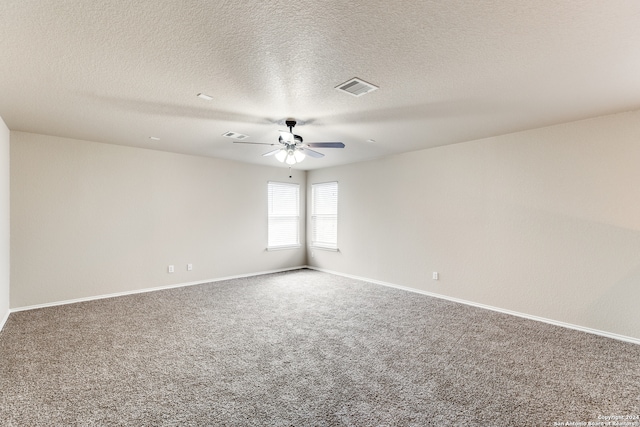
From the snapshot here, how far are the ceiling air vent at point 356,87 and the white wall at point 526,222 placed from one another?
8.47 ft

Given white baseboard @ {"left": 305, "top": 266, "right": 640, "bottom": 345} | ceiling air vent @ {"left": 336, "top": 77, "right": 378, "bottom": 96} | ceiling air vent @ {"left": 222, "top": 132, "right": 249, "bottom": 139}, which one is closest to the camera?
ceiling air vent @ {"left": 336, "top": 77, "right": 378, "bottom": 96}

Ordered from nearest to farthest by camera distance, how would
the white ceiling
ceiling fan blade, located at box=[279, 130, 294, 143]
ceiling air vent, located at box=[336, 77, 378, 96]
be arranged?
the white ceiling < ceiling air vent, located at box=[336, 77, 378, 96] < ceiling fan blade, located at box=[279, 130, 294, 143]

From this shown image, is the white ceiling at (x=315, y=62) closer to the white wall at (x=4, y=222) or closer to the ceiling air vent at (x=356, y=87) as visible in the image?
the ceiling air vent at (x=356, y=87)

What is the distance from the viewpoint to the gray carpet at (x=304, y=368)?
1.98m

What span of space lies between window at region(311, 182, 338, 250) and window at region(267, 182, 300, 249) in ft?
1.33

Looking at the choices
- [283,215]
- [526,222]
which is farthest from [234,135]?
[526,222]

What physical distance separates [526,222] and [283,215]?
4.78m

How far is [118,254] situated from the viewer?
15.8 ft

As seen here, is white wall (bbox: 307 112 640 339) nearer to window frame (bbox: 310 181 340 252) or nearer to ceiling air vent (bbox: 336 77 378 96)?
window frame (bbox: 310 181 340 252)

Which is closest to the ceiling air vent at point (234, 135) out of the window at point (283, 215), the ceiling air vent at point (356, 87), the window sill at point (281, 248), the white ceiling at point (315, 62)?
the white ceiling at point (315, 62)

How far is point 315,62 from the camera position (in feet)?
7.30

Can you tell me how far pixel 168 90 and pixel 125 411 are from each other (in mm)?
2628

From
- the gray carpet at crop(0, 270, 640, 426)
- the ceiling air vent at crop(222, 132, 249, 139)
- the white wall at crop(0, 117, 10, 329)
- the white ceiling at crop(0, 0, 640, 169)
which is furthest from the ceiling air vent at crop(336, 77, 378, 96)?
the white wall at crop(0, 117, 10, 329)

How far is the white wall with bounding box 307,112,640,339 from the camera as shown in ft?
10.7
